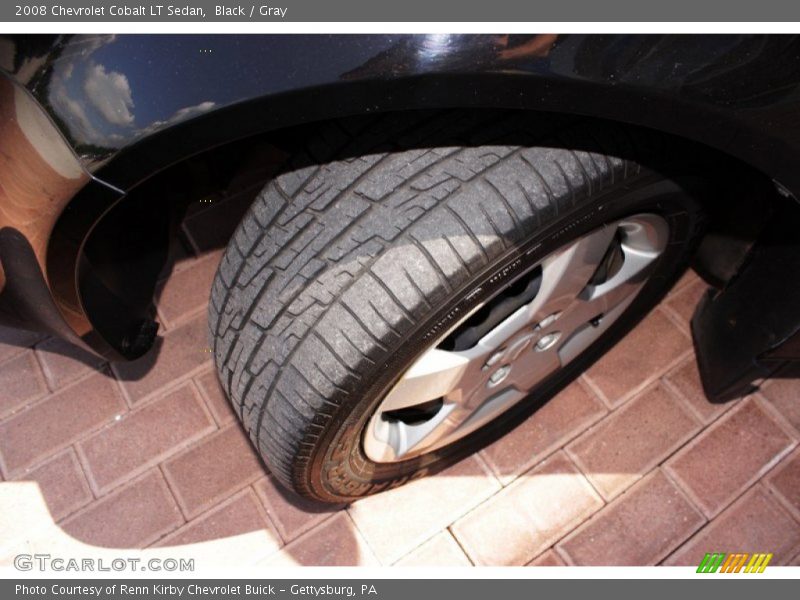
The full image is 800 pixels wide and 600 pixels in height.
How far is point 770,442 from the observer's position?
6.20 feet

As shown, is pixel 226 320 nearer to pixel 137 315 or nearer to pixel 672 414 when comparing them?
pixel 137 315

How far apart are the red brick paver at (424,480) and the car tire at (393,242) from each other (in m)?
0.45

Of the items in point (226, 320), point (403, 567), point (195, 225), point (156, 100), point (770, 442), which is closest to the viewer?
point (156, 100)

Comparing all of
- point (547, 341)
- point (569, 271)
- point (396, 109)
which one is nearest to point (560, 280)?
point (569, 271)

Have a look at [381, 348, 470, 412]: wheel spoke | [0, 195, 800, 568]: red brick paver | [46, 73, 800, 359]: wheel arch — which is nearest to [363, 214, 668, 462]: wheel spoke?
[381, 348, 470, 412]: wheel spoke

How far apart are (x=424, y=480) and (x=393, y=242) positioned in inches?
33.4

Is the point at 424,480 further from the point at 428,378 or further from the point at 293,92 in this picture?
the point at 293,92

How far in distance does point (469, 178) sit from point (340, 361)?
1.18 ft

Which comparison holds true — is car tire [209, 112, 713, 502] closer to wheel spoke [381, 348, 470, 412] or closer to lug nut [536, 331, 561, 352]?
wheel spoke [381, 348, 470, 412]

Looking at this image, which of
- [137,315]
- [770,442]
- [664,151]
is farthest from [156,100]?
[770,442]

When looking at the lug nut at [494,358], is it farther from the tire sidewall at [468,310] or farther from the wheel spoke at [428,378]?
the tire sidewall at [468,310]

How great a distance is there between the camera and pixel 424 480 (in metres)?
1.85

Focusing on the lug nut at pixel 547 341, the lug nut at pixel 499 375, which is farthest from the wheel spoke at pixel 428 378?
the lug nut at pixel 547 341

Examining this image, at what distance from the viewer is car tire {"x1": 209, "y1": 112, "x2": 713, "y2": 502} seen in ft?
3.91
